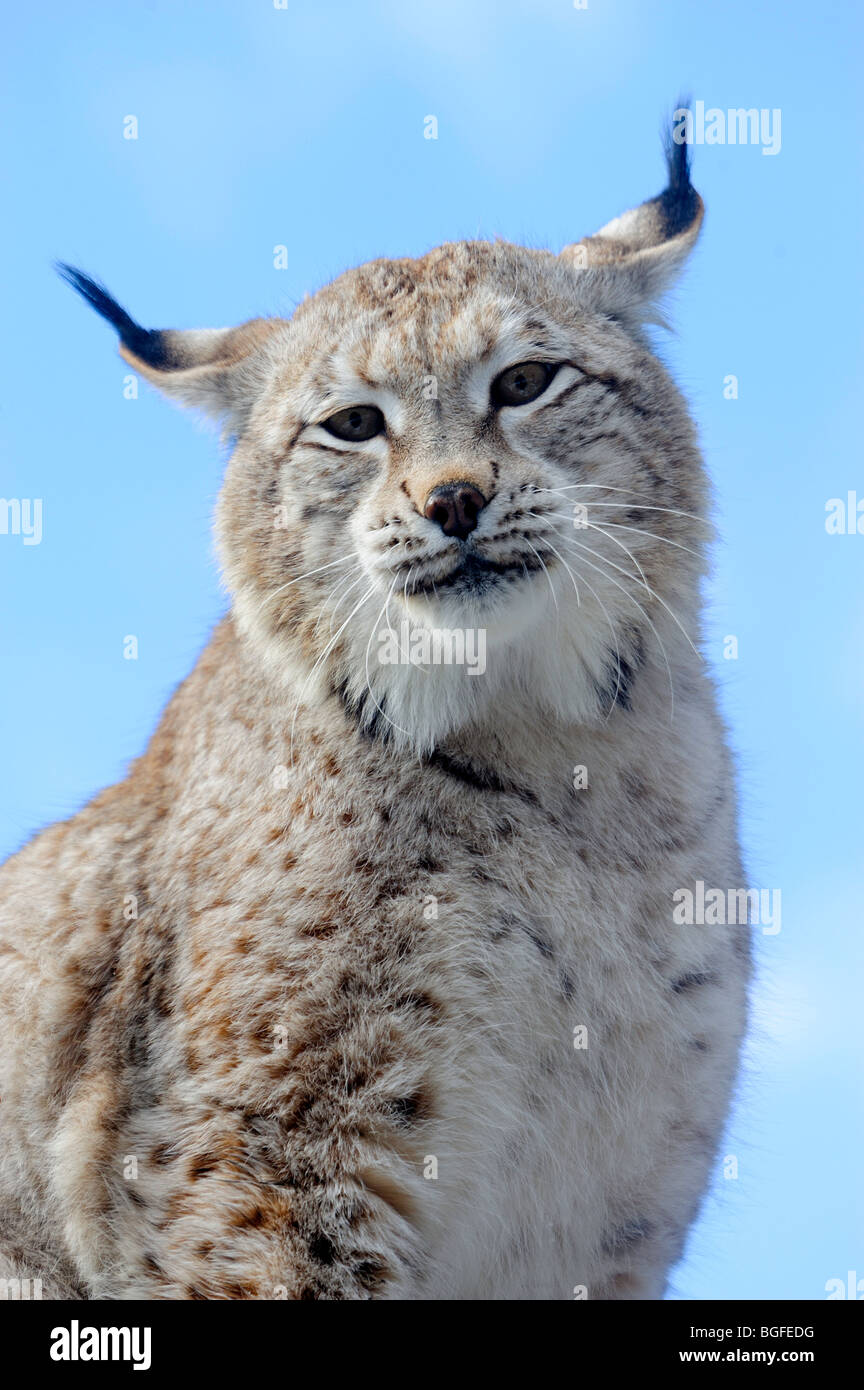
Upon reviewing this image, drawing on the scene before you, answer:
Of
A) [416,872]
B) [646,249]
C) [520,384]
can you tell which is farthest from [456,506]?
[646,249]

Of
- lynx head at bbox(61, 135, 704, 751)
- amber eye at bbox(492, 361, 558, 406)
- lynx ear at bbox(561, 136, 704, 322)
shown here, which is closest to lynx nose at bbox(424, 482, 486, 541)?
lynx head at bbox(61, 135, 704, 751)

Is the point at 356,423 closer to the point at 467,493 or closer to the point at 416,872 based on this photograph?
the point at 467,493

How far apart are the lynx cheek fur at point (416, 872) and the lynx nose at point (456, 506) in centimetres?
1

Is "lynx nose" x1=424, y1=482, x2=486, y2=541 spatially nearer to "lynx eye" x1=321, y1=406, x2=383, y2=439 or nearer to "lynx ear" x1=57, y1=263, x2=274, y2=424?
"lynx eye" x1=321, y1=406, x2=383, y2=439

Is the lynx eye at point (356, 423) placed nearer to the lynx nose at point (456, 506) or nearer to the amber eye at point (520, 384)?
the amber eye at point (520, 384)

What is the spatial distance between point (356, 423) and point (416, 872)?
160cm

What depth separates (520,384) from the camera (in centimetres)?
522

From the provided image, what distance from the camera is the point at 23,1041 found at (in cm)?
534

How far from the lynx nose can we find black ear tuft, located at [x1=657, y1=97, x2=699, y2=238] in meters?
1.81

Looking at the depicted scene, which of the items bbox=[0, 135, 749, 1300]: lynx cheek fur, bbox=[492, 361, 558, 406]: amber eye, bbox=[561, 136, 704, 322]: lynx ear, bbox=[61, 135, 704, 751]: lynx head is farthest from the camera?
bbox=[561, 136, 704, 322]: lynx ear

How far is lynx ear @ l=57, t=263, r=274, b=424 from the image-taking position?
572 cm

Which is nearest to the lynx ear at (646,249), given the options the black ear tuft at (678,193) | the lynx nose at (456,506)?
the black ear tuft at (678,193)

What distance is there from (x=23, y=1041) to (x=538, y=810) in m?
2.00

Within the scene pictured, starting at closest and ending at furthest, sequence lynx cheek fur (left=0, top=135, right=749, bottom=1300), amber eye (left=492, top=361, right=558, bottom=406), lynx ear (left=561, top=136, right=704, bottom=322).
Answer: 1. lynx cheek fur (left=0, top=135, right=749, bottom=1300)
2. amber eye (left=492, top=361, right=558, bottom=406)
3. lynx ear (left=561, top=136, right=704, bottom=322)
